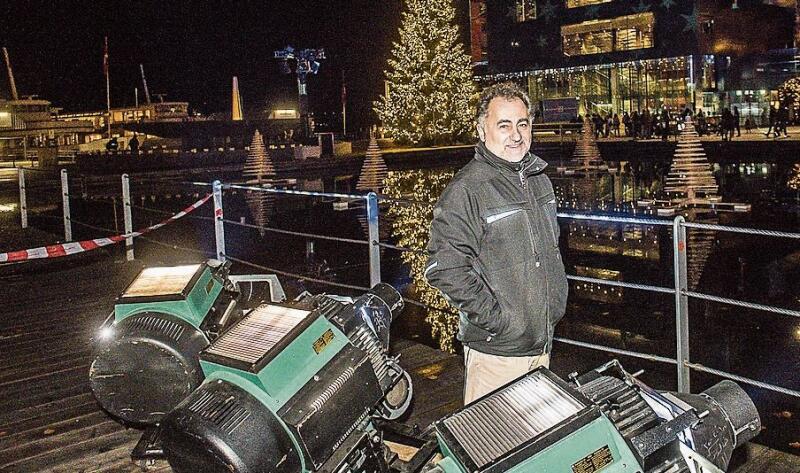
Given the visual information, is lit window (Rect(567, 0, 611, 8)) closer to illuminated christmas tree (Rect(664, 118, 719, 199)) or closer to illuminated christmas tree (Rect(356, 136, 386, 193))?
illuminated christmas tree (Rect(356, 136, 386, 193))

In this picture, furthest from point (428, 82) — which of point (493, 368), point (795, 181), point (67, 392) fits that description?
point (493, 368)

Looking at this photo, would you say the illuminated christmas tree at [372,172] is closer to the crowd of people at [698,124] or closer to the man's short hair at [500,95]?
the crowd of people at [698,124]

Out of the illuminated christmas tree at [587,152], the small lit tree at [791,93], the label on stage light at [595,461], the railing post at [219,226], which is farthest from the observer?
the small lit tree at [791,93]

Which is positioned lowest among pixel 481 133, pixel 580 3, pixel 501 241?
pixel 501 241

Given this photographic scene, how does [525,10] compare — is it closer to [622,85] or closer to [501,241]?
[622,85]

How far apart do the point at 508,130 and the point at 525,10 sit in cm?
5449

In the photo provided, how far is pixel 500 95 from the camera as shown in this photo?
2.95 m

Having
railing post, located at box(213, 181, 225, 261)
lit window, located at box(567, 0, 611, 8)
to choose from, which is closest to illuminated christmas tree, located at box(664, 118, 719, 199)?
railing post, located at box(213, 181, 225, 261)

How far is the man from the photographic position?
9.32 ft

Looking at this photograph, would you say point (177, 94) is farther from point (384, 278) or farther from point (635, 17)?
point (384, 278)

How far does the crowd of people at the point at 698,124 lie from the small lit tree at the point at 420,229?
45.3ft

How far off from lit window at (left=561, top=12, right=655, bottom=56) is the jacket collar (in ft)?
155

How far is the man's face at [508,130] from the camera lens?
2914 mm

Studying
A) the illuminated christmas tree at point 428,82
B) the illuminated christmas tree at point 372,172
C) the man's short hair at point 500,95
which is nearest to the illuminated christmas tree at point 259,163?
the illuminated christmas tree at point 372,172
